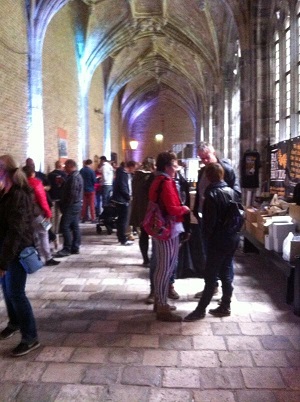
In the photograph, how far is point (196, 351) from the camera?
10.9 feet

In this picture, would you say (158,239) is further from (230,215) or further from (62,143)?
(62,143)

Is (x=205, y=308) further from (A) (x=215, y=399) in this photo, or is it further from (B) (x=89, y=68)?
(B) (x=89, y=68)

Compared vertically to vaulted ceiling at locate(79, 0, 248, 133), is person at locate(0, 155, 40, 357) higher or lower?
lower

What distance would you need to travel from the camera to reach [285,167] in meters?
7.64

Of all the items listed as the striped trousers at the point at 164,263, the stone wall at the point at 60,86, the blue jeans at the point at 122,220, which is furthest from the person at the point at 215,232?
the stone wall at the point at 60,86

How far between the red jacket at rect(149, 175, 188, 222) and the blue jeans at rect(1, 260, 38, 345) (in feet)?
4.38

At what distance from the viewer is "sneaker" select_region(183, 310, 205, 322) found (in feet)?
13.1

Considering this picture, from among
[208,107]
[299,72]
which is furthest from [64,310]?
[208,107]

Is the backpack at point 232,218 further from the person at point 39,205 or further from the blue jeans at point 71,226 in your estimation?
the blue jeans at point 71,226

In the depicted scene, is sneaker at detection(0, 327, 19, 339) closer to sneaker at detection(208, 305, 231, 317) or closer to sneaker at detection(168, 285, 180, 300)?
sneaker at detection(168, 285, 180, 300)

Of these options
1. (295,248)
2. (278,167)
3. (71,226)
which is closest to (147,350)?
(295,248)

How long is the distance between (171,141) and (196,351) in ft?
92.5

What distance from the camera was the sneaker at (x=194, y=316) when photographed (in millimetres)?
3997

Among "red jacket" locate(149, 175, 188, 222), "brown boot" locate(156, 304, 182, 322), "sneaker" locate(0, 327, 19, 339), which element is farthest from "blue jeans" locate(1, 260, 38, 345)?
"red jacket" locate(149, 175, 188, 222)
